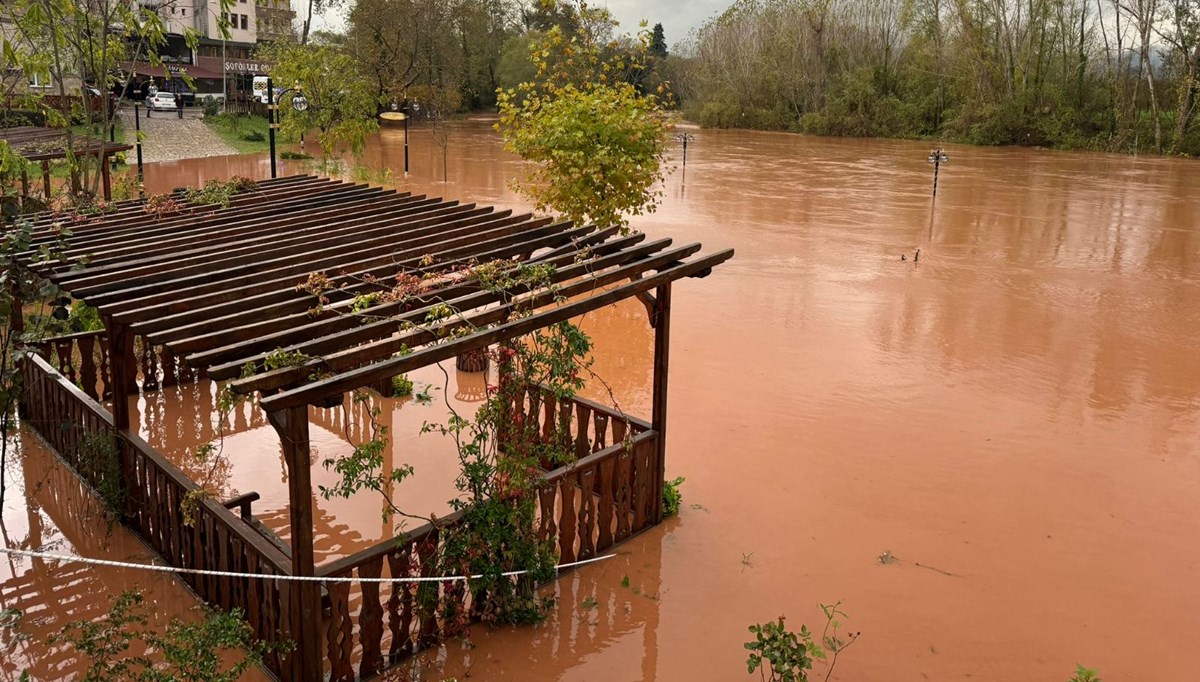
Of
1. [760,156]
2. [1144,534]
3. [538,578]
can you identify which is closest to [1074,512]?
[1144,534]

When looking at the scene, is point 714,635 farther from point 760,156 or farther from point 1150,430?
point 760,156

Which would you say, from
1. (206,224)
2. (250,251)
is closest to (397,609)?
(250,251)

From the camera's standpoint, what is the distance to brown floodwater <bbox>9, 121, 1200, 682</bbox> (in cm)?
638

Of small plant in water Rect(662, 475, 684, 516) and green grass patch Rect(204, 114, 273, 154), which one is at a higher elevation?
green grass patch Rect(204, 114, 273, 154)

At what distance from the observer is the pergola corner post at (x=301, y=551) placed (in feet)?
15.9

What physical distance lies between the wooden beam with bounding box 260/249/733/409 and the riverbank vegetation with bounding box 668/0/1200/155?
44.8 metres

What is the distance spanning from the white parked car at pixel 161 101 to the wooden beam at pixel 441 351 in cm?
4373

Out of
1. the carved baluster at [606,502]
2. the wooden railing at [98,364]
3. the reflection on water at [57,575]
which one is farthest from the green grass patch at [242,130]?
the carved baluster at [606,502]

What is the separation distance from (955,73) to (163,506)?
54.1m

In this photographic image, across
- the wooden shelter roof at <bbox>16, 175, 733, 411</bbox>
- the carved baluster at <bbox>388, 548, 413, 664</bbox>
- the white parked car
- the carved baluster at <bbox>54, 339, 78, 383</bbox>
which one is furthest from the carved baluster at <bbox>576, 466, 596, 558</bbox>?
the white parked car

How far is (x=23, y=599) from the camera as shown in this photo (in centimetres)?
641

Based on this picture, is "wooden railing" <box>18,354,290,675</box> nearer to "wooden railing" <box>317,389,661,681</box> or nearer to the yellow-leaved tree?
"wooden railing" <box>317,389,661,681</box>

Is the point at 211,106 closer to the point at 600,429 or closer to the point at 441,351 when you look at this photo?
the point at 600,429

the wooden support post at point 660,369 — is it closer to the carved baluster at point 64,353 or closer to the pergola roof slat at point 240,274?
the pergola roof slat at point 240,274
